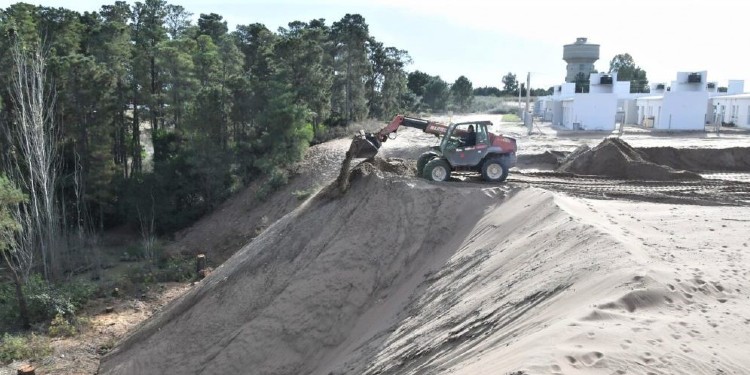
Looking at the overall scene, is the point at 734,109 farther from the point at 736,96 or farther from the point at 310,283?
the point at 310,283

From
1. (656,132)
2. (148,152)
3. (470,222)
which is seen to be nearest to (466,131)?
(470,222)

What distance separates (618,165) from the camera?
2211 cm

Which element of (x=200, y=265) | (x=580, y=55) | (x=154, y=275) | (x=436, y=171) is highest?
(x=580, y=55)

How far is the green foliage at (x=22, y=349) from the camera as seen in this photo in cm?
1648

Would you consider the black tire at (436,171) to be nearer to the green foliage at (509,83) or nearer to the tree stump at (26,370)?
the tree stump at (26,370)

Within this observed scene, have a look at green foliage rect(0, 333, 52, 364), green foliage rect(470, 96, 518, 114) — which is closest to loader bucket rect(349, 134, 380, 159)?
green foliage rect(0, 333, 52, 364)

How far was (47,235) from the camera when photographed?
26016 mm

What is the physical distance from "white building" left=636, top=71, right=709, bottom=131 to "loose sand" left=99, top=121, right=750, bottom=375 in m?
33.5

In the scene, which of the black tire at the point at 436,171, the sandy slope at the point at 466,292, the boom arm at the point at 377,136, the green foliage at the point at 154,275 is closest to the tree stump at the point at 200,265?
the green foliage at the point at 154,275

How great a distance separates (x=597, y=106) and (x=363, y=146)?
1317 inches

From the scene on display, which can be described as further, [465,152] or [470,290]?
[465,152]

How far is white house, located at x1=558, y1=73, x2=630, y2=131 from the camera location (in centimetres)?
4569

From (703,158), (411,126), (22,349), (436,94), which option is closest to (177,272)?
Result: (22,349)

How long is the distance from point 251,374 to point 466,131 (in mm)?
8550
